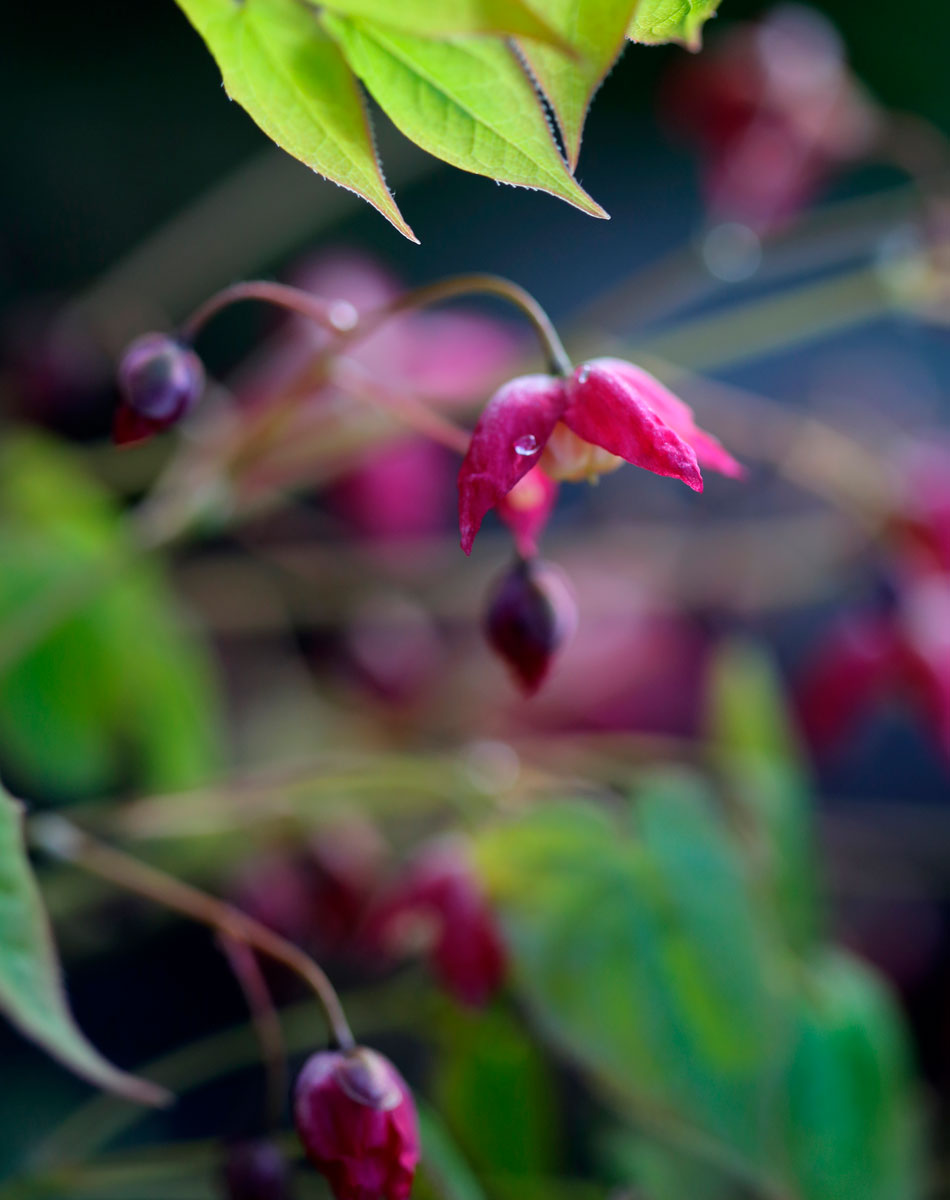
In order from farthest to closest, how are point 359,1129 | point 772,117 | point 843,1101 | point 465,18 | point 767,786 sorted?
point 772,117
point 767,786
point 843,1101
point 359,1129
point 465,18

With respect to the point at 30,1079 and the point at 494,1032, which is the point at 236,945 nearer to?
the point at 494,1032

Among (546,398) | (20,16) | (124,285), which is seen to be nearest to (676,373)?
(546,398)

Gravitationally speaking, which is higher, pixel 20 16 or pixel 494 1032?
pixel 20 16

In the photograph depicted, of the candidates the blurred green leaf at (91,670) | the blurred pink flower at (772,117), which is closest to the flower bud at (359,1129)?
the blurred green leaf at (91,670)

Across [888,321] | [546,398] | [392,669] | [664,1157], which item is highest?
[546,398]

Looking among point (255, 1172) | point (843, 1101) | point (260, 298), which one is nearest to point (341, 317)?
point (260, 298)

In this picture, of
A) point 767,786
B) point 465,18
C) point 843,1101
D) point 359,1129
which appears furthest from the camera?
point 767,786

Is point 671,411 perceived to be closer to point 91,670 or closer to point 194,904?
point 194,904
